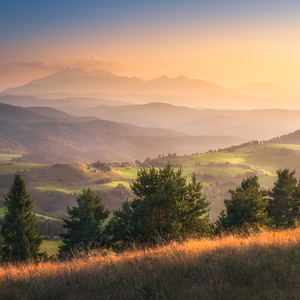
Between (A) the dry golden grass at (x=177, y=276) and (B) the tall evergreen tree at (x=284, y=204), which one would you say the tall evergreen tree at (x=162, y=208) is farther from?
(B) the tall evergreen tree at (x=284, y=204)

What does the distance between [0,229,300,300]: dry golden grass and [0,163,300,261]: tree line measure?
231 centimetres

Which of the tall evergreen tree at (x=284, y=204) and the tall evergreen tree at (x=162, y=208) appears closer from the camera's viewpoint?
the tall evergreen tree at (x=162, y=208)

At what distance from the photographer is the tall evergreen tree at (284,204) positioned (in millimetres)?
27234

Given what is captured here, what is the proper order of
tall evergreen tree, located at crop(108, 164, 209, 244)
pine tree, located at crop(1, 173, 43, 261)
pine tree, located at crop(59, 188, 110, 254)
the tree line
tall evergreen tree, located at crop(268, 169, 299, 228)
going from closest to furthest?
1. tall evergreen tree, located at crop(108, 164, 209, 244)
2. the tree line
3. tall evergreen tree, located at crop(268, 169, 299, 228)
4. pine tree, located at crop(1, 173, 43, 261)
5. pine tree, located at crop(59, 188, 110, 254)

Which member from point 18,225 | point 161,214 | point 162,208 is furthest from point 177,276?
point 18,225

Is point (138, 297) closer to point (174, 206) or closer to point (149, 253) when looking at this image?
point (149, 253)

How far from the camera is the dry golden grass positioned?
5809 mm

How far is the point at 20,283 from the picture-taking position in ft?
22.6

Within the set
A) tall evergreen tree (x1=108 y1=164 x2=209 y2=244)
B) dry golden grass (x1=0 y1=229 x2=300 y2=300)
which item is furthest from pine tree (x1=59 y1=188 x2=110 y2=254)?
dry golden grass (x1=0 y1=229 x2=300 y2=300)

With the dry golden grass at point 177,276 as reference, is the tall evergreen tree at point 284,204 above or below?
below

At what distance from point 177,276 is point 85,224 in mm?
29728

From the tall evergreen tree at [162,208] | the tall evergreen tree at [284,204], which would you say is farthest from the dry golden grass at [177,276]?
the tall evergreen tree at [284,204]

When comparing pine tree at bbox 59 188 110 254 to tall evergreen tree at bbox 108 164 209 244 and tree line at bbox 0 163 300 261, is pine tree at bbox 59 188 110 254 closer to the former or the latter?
tree line at bbox 0 163 300 261

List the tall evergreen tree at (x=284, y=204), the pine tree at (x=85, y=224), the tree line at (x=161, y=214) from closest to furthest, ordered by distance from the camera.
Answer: the tree line at (x=161, y=214) < the tall evergreen tree at (x=284, y=204) < the pine tree at (x=85, y=224)
